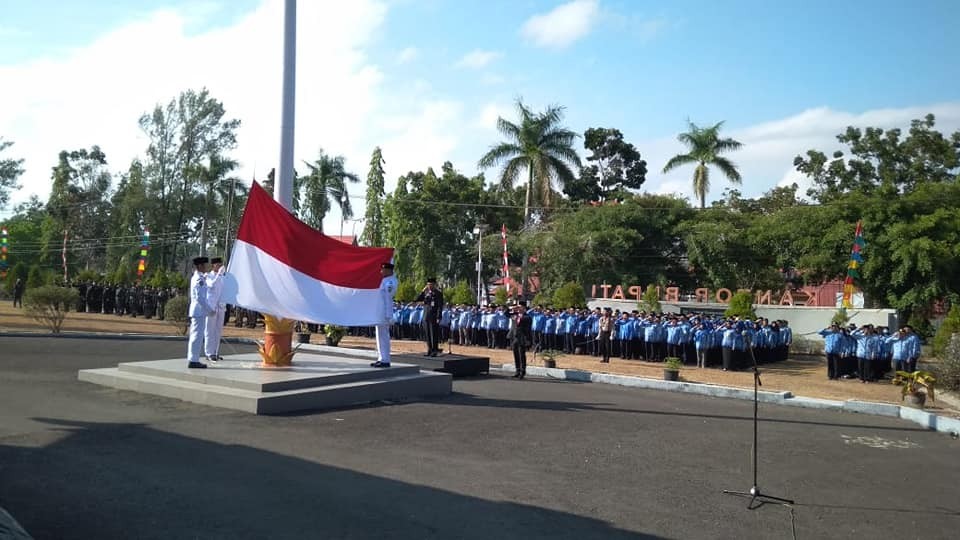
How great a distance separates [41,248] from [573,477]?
61905 mm

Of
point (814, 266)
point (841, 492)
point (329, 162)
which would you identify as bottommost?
point (841, 492)

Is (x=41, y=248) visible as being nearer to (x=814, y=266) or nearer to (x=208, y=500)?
(x=814, y=266)

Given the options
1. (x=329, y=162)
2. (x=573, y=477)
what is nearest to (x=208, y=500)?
(x=573, y=477)

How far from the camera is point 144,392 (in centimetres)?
1044

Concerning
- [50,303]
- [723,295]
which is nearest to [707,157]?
[723,295]

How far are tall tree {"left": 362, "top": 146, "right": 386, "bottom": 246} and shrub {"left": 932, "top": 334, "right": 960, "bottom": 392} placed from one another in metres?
32.1

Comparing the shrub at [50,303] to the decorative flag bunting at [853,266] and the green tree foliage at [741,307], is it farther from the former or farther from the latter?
the decorative flag bunting at [853,266]

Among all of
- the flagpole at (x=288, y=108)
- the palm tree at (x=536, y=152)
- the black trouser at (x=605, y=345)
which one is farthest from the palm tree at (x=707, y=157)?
the flagpole at (x=288, y=108)

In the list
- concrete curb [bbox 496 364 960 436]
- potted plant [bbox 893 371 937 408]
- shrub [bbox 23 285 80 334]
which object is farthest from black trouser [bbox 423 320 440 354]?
shrub [bbox 23 285 80 334]

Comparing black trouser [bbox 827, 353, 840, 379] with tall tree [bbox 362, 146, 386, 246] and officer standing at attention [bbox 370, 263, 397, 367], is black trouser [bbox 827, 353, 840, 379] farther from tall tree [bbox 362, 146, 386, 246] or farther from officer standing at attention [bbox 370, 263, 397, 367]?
tall tree [bbox 362, 146, 386, 246]

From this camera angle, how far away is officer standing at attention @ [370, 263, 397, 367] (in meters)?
12.1

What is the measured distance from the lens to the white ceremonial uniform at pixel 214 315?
11242 mm

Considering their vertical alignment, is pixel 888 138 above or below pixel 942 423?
above

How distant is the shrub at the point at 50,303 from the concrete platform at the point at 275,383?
36.8ft
